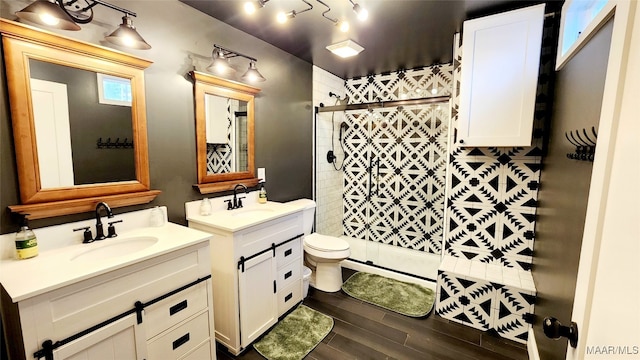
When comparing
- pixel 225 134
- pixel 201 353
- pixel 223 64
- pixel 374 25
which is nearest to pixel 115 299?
pixel 201 353

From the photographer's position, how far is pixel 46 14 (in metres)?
1.19

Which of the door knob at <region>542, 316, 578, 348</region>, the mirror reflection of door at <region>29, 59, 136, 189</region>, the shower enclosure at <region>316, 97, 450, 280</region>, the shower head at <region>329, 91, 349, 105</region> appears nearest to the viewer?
the door knob at <region>542, 316, 578, 348</region>

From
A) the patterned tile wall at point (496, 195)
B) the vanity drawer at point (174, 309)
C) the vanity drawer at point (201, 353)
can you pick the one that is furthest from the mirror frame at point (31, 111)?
the patterned tile wall at point (496, 195)

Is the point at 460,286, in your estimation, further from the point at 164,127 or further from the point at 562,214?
the point at 164,127

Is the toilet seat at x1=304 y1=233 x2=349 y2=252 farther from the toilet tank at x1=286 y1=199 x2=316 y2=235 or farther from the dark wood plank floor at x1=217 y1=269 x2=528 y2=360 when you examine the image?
the dark wood plank floor at x1=217 y1=269 x2=528 y2=360

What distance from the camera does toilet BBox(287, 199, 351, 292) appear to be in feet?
8.74

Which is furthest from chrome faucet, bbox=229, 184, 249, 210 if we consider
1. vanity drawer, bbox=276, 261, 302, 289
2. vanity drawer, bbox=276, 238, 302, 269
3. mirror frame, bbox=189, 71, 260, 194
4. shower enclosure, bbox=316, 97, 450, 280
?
shower enclosure, bbox=316, 97, 450, 280

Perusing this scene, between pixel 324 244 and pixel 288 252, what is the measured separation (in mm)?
557

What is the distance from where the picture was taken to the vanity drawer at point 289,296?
2277mm

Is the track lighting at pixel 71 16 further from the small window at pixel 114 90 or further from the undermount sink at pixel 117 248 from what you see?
the undermount sink at pixel 117 248

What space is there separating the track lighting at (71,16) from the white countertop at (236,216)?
1126 mm

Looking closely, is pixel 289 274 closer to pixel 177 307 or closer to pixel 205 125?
pixel 177 307

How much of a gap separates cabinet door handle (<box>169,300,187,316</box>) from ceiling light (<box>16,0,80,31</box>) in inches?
58.0

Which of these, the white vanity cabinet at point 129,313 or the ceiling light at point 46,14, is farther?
the ceiling light at point 46,14
